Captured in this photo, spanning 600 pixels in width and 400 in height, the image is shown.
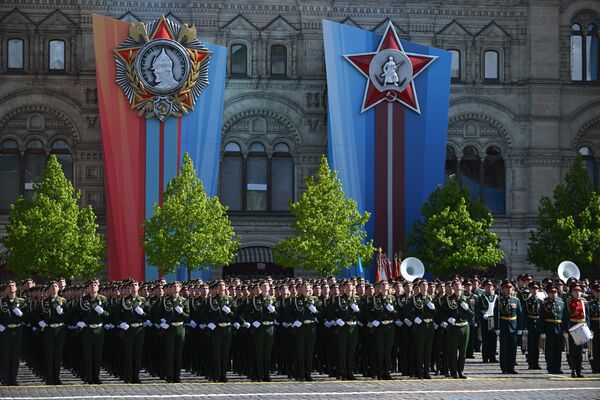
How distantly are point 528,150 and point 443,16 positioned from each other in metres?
7.77

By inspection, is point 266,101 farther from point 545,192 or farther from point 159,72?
point 545,192

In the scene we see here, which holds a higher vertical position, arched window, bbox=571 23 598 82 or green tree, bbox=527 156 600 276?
arched window, bbox=571 23 598 82

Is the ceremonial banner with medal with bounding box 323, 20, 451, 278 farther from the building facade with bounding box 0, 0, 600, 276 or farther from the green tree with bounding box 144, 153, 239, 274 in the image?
the green tree with bounding box 144, 153, 239, 274

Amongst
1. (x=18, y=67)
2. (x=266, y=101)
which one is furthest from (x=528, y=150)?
(x=18, y=67)

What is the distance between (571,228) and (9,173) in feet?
87.2

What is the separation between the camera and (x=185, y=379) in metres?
32.1

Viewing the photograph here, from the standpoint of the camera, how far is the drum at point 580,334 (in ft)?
105

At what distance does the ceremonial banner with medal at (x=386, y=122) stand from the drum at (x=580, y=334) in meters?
30.8

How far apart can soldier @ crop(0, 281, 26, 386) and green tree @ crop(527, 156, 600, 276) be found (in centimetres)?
3549

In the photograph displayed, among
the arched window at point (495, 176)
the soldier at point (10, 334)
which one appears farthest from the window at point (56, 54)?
the soldier at point (10, 334)

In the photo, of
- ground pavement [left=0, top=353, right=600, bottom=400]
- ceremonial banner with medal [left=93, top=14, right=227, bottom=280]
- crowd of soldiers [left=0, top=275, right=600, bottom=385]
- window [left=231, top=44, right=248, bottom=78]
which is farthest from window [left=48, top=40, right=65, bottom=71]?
ground pavement [left=0, top=353, right=600, bottom=400]

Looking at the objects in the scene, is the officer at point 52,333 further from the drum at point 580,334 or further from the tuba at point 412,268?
the tuba at point 412,268

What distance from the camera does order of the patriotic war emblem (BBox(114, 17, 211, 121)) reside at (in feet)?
206

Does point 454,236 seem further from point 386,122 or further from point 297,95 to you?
point 297,95
